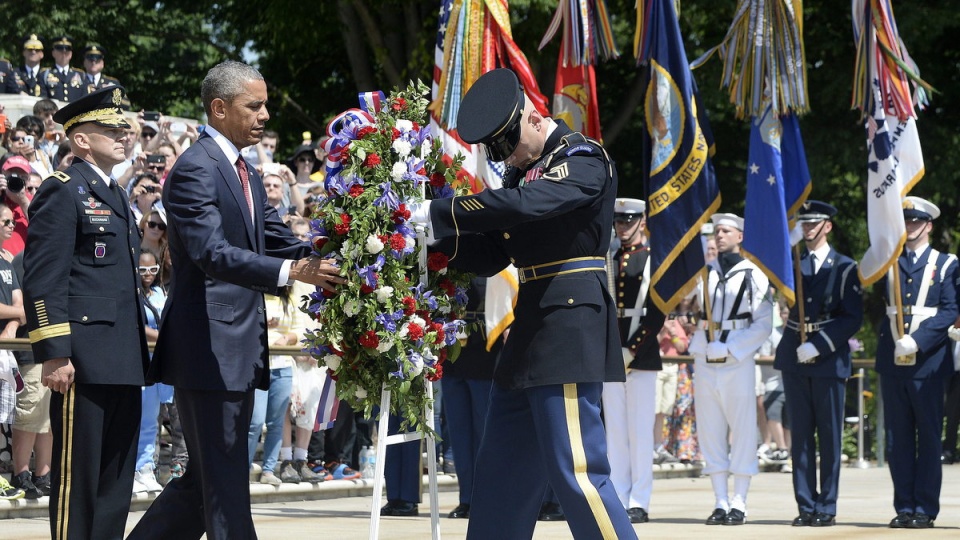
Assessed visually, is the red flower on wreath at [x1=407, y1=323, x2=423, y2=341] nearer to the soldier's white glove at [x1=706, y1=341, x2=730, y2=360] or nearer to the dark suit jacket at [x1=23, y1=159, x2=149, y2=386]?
the dark suit jacket at [x1=23, y1=159, x2=149, y2=386]

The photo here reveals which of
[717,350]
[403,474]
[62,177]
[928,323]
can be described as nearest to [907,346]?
[928,323]

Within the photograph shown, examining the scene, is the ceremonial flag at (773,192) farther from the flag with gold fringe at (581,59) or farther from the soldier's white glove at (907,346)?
the flag with gold fringe at (581,59)

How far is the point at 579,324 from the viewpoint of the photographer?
5.96m

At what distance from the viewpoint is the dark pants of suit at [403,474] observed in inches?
398

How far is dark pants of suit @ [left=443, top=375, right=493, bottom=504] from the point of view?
1009 cm

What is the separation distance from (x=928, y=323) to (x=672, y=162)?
83.3 inches

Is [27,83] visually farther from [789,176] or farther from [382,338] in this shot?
[382,338]

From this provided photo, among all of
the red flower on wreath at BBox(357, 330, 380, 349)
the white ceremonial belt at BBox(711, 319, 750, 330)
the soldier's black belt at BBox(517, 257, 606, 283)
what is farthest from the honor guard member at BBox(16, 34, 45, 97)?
the soldier's black belt at BBox(517, 257, 606, 283)

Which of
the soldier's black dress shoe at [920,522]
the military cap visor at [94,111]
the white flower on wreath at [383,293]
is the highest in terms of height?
the military cap visor at [94,111]

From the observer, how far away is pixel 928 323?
10.5 meters

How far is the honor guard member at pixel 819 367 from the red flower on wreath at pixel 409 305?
16.0 ft

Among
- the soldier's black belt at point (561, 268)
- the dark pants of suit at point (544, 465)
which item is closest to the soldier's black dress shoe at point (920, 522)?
the dark pants of suit at point (544, 465)

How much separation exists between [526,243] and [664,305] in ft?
14.6

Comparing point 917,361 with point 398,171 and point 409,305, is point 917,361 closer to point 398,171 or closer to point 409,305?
point 409,305
